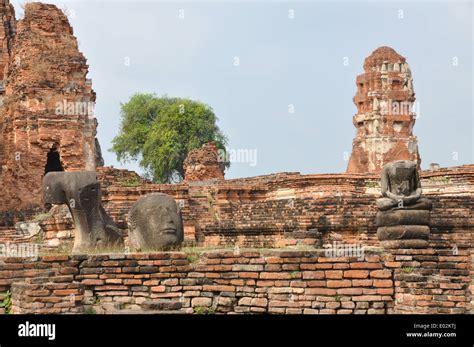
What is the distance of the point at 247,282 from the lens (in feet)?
28.3

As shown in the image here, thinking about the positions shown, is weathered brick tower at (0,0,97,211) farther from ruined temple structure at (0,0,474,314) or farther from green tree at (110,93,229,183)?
green tree at (110,93,229,183)

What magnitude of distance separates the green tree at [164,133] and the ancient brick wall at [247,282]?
30.2 meters

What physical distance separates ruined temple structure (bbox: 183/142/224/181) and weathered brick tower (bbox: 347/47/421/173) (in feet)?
17.3

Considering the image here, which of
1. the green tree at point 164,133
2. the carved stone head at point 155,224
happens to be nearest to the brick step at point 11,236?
the carved stone head at point 155,224

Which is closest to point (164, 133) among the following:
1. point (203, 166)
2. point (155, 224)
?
point (203, 166)

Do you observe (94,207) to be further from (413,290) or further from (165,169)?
(165,169)

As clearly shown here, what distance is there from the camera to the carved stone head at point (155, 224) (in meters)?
9.93

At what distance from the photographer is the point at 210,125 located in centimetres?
4172

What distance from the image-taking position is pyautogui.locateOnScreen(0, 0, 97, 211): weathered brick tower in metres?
22.4

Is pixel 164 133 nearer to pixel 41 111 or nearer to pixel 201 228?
pixel 41 111

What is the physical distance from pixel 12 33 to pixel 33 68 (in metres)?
7.11

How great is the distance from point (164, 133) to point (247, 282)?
32083 millimetres
